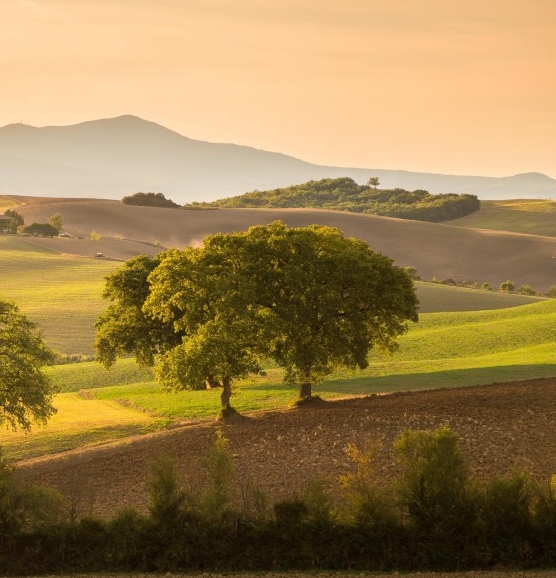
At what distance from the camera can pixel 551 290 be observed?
139250mm

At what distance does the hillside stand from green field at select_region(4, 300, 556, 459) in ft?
240

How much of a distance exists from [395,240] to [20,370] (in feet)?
466

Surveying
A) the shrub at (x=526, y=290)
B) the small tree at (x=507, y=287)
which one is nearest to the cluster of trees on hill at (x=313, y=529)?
the shrub at (x=526, y=290)

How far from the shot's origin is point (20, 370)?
153 feet

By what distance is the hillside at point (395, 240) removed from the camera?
523 feet

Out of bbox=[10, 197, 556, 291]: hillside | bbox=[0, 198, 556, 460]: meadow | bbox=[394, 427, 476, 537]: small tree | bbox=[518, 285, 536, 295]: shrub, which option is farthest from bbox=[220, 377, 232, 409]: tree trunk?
bbox=[10, 197, 556, 291]: hillside

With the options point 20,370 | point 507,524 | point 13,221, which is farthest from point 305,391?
point 13,221

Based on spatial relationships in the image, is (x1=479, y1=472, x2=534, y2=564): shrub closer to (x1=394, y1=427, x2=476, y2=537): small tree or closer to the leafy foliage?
(x1=394, y1=427, x2=476, y2=537): small tree

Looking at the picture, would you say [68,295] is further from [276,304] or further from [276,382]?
[276,304]

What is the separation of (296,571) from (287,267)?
25.1 metres

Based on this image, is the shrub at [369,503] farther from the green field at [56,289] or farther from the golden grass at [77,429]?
the green field at [56,289]

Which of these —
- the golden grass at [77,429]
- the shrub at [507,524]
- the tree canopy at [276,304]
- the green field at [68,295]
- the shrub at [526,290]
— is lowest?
the golden grass at [77,429]

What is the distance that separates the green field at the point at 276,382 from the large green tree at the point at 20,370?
317 cm

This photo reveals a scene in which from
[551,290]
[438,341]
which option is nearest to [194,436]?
[438,341]
